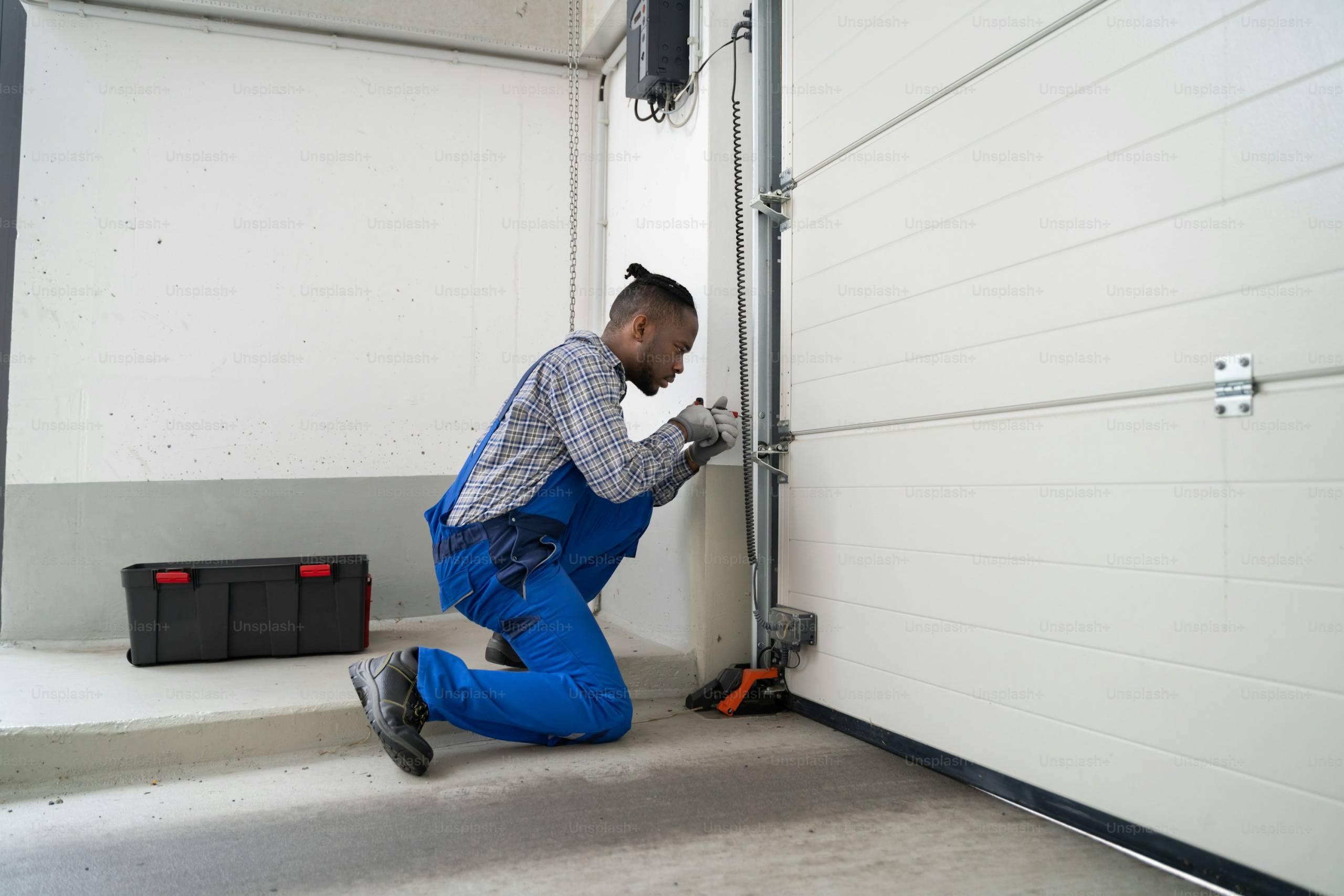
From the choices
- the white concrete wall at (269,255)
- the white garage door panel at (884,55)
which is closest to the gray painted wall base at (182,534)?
the white concrete wall at (269,255)

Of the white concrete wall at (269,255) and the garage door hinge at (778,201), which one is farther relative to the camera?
the white concrete wall at (269,255)

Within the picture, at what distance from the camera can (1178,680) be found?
1.66m

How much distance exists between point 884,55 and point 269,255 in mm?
2864

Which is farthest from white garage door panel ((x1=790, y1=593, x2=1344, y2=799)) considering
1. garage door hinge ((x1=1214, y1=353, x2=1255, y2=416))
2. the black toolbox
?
the black toolbox

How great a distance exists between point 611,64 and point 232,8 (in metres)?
1.73

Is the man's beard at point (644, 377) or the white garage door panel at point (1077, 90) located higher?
the white garage door panel at point (1077, 90)

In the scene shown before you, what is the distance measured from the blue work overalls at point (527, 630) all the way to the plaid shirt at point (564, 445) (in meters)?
0.04

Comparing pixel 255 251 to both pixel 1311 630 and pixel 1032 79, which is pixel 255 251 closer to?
pixel 1032 79

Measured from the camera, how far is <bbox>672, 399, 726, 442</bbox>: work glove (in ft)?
9.00

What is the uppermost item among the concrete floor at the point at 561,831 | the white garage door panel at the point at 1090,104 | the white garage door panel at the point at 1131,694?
the white garage door panel at the point at 1090,104

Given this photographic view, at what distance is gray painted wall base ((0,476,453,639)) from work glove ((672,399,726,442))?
1790 mm

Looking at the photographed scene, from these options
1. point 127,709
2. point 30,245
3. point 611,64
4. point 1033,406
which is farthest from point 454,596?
point 611,64

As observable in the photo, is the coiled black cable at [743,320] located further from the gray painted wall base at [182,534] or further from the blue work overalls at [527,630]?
the gray painted wall base at [182,534]

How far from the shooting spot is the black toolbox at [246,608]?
3.03 meters
